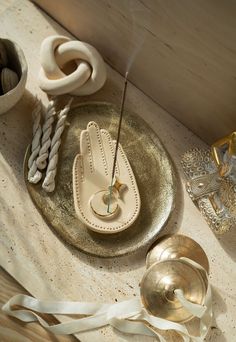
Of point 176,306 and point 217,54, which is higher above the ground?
point 217,54

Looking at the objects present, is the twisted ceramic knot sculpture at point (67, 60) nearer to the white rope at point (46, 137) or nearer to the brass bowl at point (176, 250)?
the white rope at point (46, 137)

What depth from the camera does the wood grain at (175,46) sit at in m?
0.90

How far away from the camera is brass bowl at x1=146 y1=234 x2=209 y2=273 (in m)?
0.99

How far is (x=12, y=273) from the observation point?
0.99 meters

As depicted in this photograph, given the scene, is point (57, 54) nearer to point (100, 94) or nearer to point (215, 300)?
point (100, 94)

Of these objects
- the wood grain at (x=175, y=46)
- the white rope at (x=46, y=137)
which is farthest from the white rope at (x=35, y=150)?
the wood grain at (x=175, y=46)

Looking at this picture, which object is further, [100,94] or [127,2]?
[100,94]

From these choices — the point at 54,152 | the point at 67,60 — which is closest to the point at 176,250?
the point at 54,152

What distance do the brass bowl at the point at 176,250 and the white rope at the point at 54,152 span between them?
0.72 ft

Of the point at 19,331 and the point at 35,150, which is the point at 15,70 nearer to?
the point at 35,150

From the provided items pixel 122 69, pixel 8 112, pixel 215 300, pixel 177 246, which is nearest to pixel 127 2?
pixel 122 69

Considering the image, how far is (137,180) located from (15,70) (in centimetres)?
31

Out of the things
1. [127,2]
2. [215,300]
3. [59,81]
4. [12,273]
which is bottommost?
[12,273]

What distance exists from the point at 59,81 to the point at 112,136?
14cm
